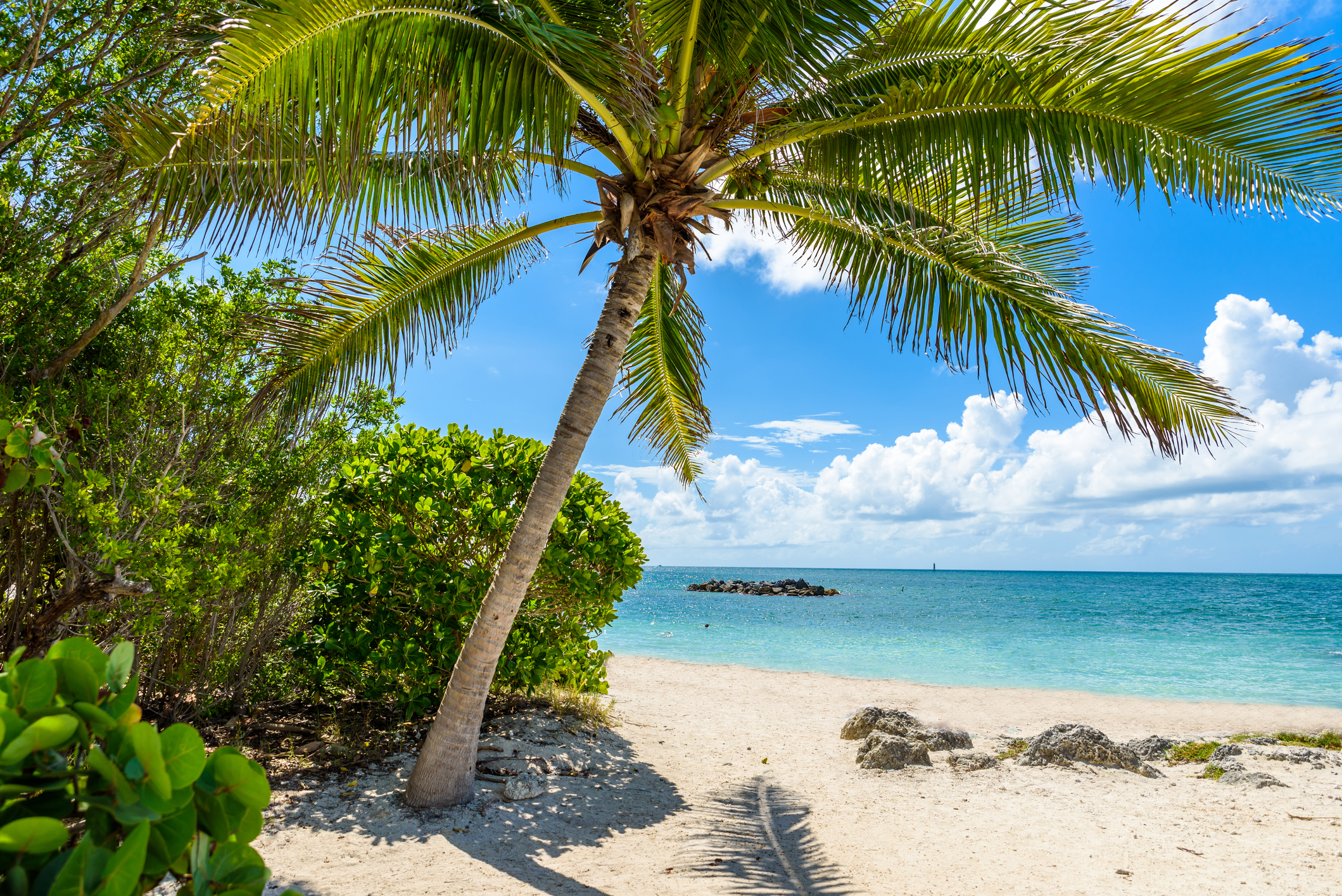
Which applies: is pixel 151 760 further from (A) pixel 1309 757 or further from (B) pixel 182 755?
(A) pixel 1309 757

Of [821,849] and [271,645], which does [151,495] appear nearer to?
[271,645]

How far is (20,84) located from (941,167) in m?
6.87

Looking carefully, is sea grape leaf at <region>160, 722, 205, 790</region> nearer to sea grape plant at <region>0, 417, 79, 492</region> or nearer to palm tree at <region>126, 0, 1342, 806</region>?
sea grape plant at <region>0, 417, 79, 492</region>

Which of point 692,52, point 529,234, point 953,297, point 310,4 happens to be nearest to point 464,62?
point 310,4

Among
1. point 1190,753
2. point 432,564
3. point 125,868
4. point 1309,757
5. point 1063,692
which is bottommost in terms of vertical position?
point 1063,692

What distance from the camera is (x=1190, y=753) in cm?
805

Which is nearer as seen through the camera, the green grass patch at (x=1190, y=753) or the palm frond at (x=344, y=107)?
the palm frond at (x=344, y=107)

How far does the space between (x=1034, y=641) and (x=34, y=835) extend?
98.5 ft

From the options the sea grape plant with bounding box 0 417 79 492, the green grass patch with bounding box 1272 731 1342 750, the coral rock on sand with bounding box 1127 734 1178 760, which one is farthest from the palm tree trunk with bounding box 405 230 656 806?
the green grass patch with bounding box 1272 731 1342 750

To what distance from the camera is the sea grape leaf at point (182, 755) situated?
3.19 feet

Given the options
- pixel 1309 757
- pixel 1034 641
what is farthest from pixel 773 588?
pixel 1309 757

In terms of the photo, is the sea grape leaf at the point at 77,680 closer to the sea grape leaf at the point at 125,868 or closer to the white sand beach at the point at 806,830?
the sea grape leaf at the point at 125,868

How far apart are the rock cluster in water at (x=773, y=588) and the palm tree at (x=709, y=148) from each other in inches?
2225

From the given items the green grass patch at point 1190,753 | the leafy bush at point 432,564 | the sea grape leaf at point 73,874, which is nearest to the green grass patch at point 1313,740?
the green grass patch at point 1190,753
